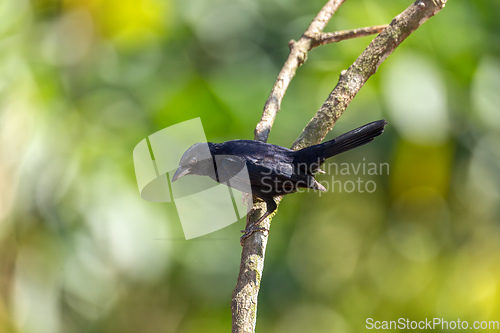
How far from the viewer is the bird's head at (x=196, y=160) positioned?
12.6 feet

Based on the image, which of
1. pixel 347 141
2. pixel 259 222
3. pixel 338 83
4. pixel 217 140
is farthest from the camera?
pixel 217 140

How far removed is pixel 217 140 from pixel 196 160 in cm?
198

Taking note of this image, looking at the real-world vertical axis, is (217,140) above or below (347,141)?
above

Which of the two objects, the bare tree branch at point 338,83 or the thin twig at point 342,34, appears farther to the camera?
the thin twig at point 342,34

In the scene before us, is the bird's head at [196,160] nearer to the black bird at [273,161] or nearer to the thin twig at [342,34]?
the black bird at [273,161]

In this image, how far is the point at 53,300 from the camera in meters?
5.46

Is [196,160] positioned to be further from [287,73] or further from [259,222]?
[287,73]

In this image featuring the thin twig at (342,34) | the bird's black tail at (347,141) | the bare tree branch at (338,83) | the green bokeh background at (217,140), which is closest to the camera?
the bare tree branch at (338,83)

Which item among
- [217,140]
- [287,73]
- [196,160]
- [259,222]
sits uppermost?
[217,140]

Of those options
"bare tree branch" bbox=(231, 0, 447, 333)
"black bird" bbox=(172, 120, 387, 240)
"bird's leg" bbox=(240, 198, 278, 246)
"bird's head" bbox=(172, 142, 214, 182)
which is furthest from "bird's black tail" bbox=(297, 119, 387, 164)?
"bird's head" bbox=(172, 142, 214, 182)

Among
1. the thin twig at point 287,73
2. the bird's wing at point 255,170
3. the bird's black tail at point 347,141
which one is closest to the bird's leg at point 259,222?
the bird's wing at point 255,170

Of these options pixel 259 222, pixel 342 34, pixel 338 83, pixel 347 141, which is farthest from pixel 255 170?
pixel 342 34

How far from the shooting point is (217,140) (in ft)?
19.1

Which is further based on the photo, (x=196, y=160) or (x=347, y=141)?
(x=196, y=160)
